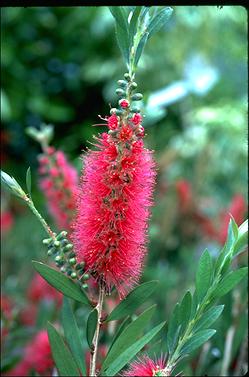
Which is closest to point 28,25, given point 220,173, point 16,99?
point 16,99

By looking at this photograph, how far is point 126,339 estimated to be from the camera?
91cm

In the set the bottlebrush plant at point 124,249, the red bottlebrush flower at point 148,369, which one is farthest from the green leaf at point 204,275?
the red bottlebrush flower at point 148,369

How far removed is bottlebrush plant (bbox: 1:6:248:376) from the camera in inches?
33.8

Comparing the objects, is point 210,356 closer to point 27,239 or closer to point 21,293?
point 21,293

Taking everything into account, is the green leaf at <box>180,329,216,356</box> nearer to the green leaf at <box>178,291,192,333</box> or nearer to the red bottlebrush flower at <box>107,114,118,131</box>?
the green leaf at <box>178,291,192,333</box>

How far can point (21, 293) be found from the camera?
77.9 inches

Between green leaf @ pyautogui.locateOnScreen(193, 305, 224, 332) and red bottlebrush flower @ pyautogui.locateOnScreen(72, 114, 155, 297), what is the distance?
0.12 m

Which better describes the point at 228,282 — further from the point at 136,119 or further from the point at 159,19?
the point at 159,19

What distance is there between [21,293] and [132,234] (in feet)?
3.92

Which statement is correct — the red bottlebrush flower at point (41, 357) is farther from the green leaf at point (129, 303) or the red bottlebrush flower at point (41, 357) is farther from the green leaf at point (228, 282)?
the green leaf at point (228, 282)

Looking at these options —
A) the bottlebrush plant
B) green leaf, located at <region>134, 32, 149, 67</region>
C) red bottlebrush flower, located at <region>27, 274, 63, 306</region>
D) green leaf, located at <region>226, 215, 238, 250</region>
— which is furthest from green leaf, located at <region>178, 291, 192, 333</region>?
red bottlebrush flower, located at <region>27, 274, 63, 306</region>

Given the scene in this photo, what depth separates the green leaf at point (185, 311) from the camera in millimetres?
880

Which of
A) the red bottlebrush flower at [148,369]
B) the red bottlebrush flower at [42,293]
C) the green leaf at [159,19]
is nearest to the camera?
the red bottlebrush flower at [148,369]

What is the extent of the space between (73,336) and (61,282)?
0.38ft
